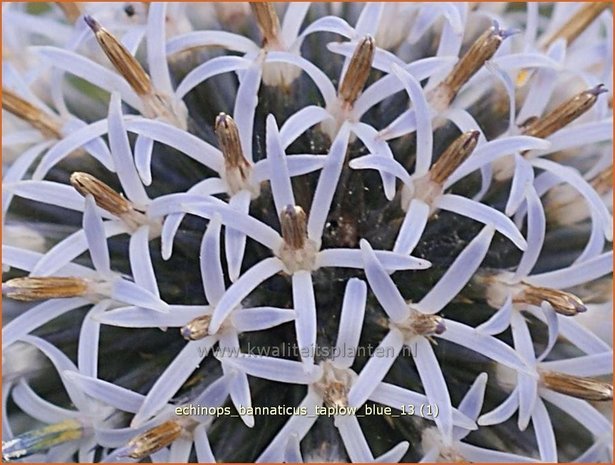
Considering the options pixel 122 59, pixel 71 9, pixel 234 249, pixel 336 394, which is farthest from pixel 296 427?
pixel 71 9

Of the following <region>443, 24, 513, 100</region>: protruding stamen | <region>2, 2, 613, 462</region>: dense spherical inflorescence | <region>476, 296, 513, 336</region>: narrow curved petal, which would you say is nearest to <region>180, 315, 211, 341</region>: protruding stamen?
<region>2, 2, 613, 462</region>: dense spherical inflorescence

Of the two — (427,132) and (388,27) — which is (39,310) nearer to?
(427,132)

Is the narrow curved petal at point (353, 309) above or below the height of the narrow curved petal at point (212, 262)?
below

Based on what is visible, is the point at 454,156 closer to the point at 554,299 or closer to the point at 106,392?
the point at 554,299

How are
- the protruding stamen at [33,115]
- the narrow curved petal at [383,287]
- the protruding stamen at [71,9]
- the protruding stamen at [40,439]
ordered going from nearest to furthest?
1. the narrow curved petal at [383,287]
2. the protruding stamen at [40,439]
3. the protruding stamen at [33,115]
4. the protruding stamen at [71,9]

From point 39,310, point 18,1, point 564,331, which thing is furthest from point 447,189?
point 18,1

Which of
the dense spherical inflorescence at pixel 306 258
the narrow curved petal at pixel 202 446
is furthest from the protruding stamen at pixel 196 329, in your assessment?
the narrow curved petal at pixel 202 446

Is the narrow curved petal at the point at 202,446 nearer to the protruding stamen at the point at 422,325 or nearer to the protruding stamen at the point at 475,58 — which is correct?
the protruding stamen at the point at 422,325

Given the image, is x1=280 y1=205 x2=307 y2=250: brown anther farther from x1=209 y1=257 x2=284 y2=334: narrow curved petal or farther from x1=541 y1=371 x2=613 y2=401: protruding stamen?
x1=541 y1=371 x2=613 y2=401: protruding stamen
